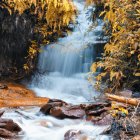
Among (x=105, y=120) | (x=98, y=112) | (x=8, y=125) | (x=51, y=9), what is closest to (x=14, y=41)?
(x=51, y=9)

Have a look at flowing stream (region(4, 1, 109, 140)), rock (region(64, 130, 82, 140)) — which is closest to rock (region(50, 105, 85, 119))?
rock (region(64, 130, 82, 140))

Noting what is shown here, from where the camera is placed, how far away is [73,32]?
9.21 m

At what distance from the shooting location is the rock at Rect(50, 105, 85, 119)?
4.92 metres

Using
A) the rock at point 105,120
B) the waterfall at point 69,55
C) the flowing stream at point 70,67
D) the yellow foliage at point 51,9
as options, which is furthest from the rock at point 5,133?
the waterfall at point 69,55

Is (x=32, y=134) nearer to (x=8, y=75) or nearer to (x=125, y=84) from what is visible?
(x=125, y=84)

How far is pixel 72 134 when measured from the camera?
4.17 meters

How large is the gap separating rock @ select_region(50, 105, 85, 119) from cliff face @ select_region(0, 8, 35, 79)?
3.25 m

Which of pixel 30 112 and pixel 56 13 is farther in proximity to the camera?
pixel 56 13

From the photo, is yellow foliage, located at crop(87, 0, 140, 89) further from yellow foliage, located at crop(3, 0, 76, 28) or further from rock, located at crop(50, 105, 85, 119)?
yellow foliage, located at crop(3, 0, 76, 28)

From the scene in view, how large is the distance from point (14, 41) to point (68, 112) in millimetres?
3582

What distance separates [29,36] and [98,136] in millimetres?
4733

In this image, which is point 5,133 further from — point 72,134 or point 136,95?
point 136,95

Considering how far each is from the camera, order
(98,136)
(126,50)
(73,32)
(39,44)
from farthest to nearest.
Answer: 1. (73,32)
2. (39,44)
3. (126,50)
4. (98,136)

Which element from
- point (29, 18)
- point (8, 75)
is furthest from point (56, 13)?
point (8, 75)
